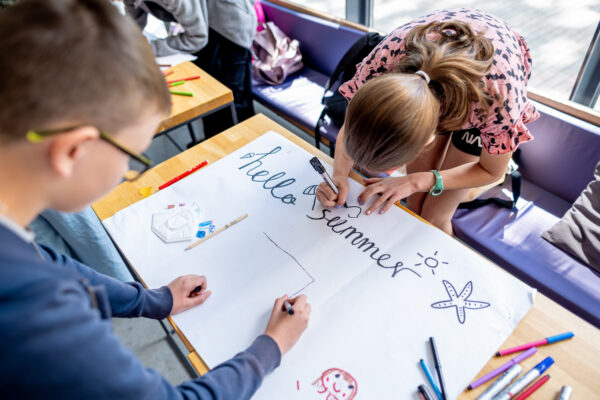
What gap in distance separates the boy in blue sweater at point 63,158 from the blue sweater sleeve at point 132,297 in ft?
0.71

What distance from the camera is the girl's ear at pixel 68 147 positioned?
0.36 metres

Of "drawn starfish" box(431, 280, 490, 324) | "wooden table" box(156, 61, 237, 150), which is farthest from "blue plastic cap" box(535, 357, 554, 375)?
"wooden table" box(156, 61, 237, 150)

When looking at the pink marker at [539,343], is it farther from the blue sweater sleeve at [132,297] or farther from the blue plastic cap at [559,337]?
the blue sweater sleeve at [132,297]

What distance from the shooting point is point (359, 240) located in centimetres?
79

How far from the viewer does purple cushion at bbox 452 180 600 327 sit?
1075mm

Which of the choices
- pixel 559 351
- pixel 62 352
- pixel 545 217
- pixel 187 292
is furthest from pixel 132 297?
pixel 545 217

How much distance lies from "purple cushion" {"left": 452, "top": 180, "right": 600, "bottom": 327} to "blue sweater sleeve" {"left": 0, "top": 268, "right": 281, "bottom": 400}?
46.3 inches

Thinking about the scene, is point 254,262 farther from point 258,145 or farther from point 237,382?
point 258,145

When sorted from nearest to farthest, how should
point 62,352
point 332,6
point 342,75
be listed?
point 62,352
point 342,75
point 332,6

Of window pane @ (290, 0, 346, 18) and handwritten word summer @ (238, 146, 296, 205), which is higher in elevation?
handwritten word summer @ (238, 146, 296, 205)

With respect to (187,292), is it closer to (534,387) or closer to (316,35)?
(534,387)

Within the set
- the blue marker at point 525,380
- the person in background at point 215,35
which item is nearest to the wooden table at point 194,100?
the person in background at point 215,35

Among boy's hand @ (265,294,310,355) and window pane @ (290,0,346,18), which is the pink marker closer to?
boy's hand @ (265,294,310,355)

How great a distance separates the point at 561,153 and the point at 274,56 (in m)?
1.60
